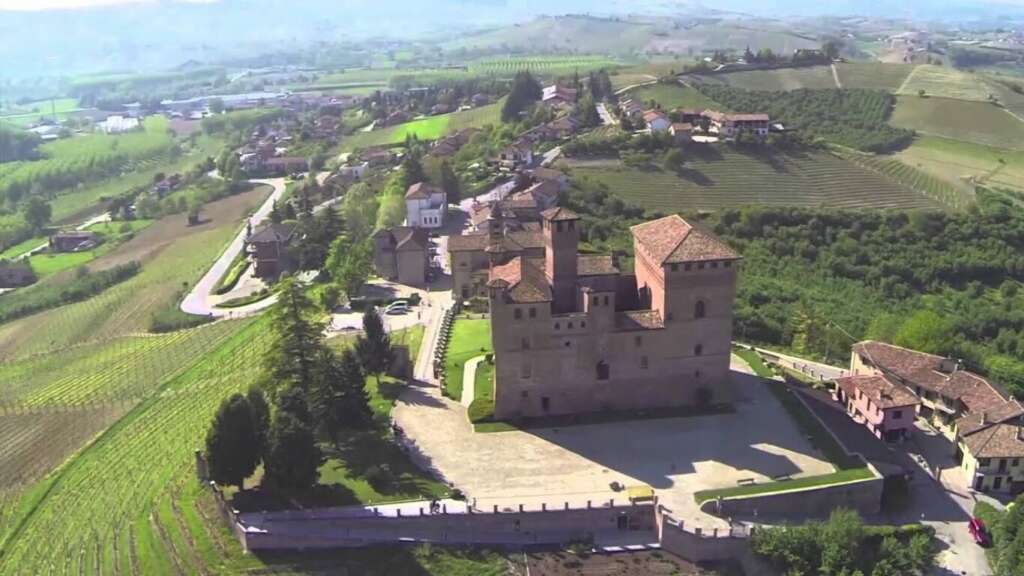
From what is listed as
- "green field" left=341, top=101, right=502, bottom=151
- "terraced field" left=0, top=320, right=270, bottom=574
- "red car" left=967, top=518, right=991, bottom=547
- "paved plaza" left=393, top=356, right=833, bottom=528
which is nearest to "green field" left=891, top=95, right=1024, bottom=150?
"green field" left=341, top=101, right=502, bottom=151

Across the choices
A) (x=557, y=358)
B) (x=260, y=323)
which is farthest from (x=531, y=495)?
(x=260, y=323)

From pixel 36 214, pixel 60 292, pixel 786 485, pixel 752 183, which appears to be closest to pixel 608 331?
pixel 786 485

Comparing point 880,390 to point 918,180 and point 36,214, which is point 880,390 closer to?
point 918,180

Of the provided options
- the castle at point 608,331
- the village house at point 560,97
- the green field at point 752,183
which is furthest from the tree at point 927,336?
the village house at point 560,97

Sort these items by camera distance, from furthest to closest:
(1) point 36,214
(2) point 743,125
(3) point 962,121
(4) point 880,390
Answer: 1. (1) point 36,214
2. (3) point 962,121
3. (2) point 743,125
4. (4) point 880,390

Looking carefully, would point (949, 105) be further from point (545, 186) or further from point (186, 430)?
point (186, 430)

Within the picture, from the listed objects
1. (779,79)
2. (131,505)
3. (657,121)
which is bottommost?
(131,505)
